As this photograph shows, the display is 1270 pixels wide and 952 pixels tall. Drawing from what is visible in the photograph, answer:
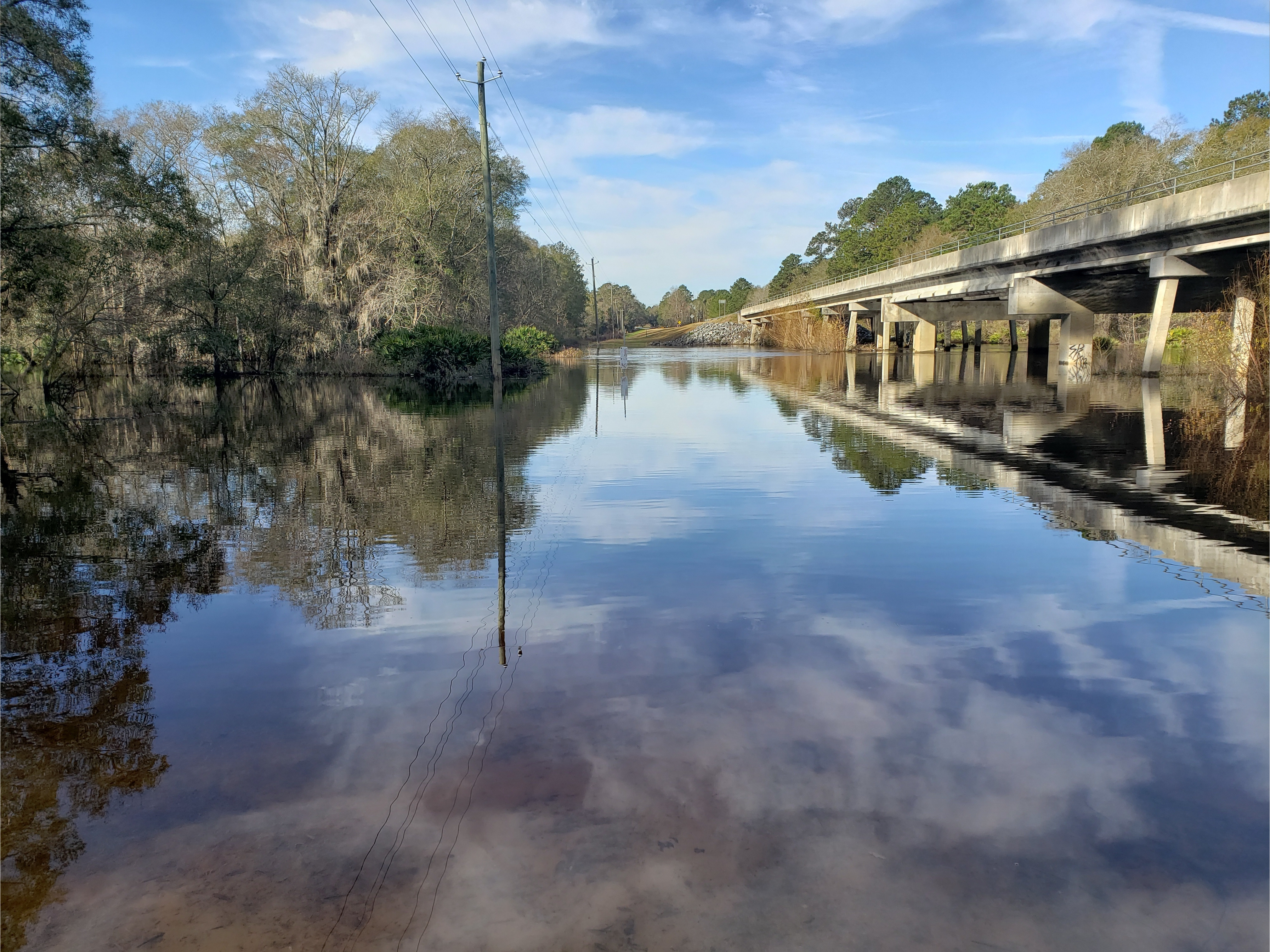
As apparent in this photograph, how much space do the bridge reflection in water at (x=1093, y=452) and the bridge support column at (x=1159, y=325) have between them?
916 millimetres

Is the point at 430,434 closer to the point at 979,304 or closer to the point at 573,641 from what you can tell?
the point at 573,641

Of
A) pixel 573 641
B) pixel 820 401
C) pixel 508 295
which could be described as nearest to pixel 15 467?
pixel 573 641

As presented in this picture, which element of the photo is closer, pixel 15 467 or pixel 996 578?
pixel 996 578

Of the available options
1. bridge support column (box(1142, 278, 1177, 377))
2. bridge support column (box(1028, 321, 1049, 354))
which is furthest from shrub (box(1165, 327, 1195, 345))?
bridge support column (box(1142, 278, 1177, 377))

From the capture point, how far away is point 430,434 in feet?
54.0

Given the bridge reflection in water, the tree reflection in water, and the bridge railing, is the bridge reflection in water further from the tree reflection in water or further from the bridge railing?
the bridge railing

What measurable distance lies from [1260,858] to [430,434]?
49.3 feet

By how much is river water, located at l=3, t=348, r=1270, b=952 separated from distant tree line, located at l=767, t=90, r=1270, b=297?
46.7 meters

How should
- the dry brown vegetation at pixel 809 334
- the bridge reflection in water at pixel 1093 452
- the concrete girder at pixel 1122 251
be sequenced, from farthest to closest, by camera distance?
the dry brown vegetation at pixel 809 334, the concrete girder at pixel 1122 251, the bridge reflection in water at pixel 1093 452

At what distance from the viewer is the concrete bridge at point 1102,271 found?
22.7 meters

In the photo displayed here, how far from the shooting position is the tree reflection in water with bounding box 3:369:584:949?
369 centimetres

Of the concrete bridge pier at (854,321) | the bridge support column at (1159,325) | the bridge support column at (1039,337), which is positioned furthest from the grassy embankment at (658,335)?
the bridge support column at (1159,325)

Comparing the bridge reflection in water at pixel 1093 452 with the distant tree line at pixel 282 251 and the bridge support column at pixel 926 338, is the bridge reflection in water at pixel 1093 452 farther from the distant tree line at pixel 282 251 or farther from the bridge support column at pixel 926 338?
the bridge support column at pixel 926 338

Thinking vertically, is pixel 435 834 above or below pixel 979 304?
below
